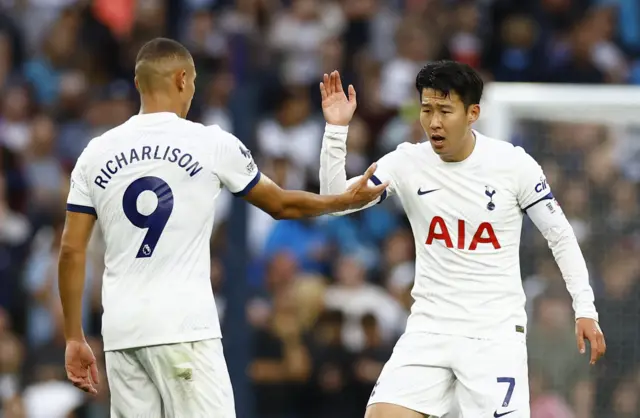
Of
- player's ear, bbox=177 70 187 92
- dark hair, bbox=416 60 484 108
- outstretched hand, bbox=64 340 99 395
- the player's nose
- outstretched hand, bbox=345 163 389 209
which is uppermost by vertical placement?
dark hair, bbox=416 60 484 108

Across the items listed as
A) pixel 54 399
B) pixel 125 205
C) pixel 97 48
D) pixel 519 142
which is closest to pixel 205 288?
pixel 125 205

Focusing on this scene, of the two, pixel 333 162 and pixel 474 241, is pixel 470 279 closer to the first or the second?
pixel 474 241

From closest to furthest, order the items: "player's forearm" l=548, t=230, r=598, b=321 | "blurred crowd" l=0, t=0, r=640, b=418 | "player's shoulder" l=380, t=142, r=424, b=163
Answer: "player's forearm" l=548, t=230, r=598, b=321 → "player's shoulder" l=380, t=142, r=424, b=163 → "blurred crowd" l=0, t=0, r=640, b=418

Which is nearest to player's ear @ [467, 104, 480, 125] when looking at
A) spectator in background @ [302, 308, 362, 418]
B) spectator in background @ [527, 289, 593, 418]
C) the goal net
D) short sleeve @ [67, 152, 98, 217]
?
short sleeve @ [67, 152, 98, 217]

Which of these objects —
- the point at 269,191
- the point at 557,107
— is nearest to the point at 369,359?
the point at 557,107

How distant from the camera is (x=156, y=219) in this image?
6777 mm

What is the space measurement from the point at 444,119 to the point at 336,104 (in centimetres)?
57

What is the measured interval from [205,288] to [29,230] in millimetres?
6254

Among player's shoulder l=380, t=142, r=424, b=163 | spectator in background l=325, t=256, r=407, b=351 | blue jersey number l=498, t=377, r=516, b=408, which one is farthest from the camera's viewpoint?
spectator in background l=325, t=256, r=407, b=351

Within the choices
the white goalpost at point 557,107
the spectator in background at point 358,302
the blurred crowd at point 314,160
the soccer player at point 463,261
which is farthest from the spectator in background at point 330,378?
the soccer player at point 463,261

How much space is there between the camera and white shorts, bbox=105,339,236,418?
677 cm

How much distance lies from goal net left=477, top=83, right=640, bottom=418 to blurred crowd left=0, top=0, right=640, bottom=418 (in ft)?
0.05

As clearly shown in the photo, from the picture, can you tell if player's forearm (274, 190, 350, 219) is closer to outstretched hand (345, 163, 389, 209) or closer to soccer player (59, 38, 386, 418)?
outstretched hand (345, 163, 389, 209)

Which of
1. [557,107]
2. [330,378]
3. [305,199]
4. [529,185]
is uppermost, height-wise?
[557,107]
